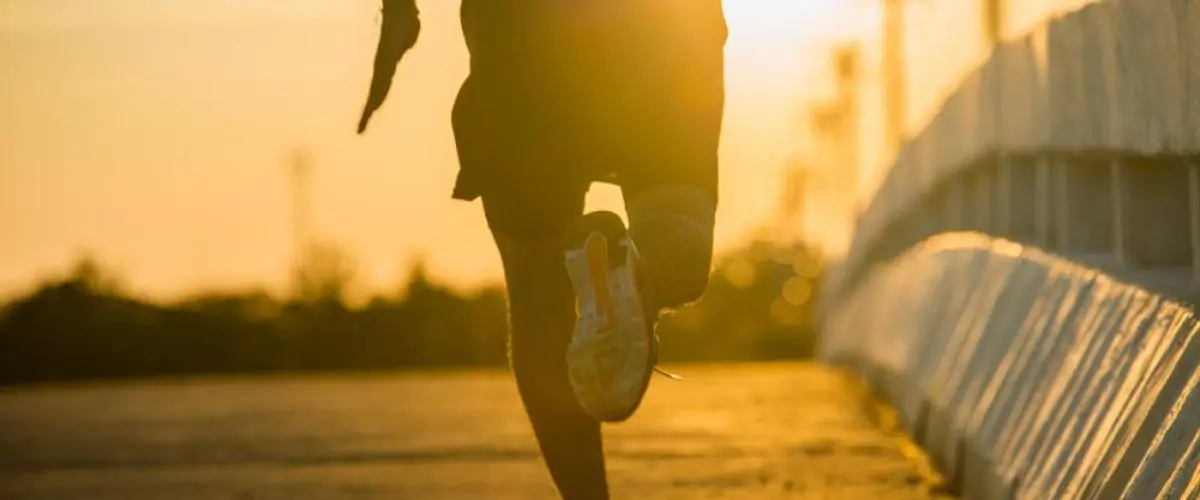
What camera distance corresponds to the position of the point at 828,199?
38.2 m

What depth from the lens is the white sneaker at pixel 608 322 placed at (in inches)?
186

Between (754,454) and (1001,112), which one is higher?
(1001,112)

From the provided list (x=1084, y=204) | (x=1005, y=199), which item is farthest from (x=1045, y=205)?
(x=1005, y=199)

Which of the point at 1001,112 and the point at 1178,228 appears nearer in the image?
the point at 1178,228

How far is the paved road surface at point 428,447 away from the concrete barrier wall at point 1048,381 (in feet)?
1.32

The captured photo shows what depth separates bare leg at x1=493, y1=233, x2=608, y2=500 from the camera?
18.1 feet

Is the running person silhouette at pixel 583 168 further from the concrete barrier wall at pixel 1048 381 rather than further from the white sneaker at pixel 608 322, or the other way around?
the concrete barrier wall at pixel 1048 381

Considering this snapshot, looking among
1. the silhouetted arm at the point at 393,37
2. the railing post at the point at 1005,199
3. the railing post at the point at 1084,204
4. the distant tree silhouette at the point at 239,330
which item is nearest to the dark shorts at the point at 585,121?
the silhouetted arm at the point at 393,37

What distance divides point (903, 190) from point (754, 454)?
739 cm

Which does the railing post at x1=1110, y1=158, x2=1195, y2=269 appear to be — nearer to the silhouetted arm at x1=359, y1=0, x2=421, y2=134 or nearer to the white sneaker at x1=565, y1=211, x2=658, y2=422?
the silhouetted arm at x1=359, y1=0, x2=421, y2=134

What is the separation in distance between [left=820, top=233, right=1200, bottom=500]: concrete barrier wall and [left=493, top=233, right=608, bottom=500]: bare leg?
40.4 inches

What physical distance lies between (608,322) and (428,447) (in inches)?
255

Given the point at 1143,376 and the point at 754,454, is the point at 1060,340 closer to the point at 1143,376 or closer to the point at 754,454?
the point at 1143,376

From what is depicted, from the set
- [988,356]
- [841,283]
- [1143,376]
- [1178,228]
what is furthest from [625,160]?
[841,283]
